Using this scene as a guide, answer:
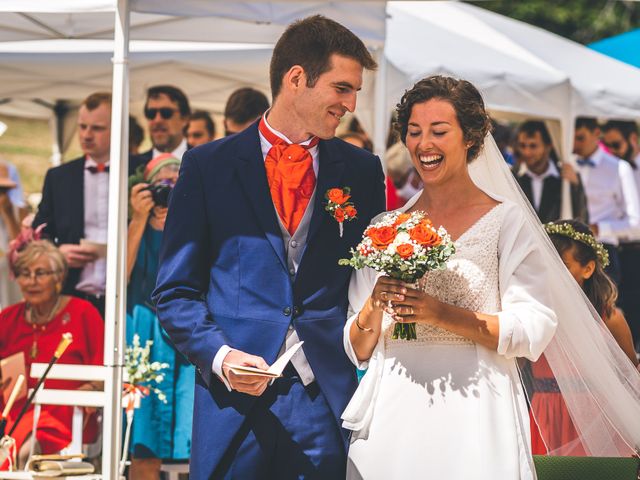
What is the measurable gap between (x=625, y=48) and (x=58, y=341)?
5601 mm

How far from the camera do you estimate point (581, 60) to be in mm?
10828

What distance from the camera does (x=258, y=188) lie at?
375cm

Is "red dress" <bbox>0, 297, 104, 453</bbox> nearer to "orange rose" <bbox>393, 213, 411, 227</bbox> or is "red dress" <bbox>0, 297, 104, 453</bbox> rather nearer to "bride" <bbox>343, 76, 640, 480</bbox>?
"bride" <bbox>343, 76, 640, 480</bbox>

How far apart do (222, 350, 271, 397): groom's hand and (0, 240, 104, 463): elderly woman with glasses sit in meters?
3.31

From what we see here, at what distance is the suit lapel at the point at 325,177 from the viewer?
12.3 feet

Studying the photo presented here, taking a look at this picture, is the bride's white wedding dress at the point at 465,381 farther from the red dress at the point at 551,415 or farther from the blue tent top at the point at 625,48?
the blue tent top at the point at 625,48

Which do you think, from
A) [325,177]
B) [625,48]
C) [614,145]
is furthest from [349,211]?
[614,145]

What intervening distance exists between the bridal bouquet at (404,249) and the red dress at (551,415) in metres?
0.99

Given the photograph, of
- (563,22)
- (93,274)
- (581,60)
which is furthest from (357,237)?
(563,22)

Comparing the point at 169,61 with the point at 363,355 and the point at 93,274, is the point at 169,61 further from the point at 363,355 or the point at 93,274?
the point at 363,355

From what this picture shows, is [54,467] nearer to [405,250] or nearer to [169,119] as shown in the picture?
[405,250]

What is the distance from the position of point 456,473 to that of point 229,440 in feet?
2.44

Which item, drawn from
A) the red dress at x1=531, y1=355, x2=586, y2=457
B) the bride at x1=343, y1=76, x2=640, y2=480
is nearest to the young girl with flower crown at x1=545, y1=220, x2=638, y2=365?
the red dress at x1=531, y1=355, x2=586, y2=457

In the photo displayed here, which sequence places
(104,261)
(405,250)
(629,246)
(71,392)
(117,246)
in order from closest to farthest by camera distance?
1. (405,250)
2. (117,246)
3. (71,392)
4. (104,261)
5. (629,246)
